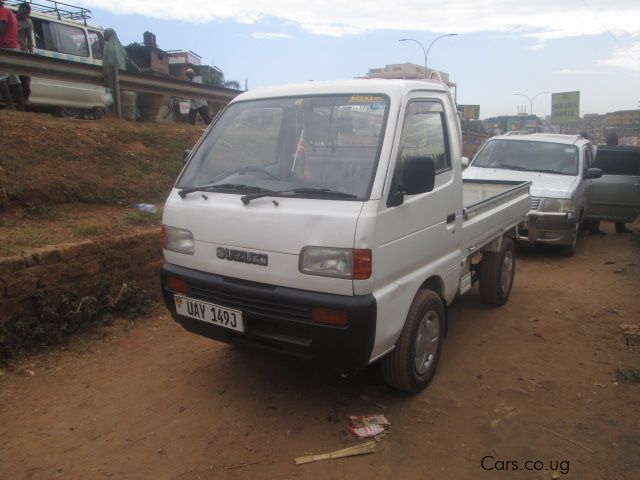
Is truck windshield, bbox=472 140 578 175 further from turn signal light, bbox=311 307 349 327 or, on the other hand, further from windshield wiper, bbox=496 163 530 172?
turn signal light, bbox=311 307 349 327

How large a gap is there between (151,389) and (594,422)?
298 centimetres

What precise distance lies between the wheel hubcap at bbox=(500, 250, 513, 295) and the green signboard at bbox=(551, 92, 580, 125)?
3241 centimetres

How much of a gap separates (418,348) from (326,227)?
1.23m

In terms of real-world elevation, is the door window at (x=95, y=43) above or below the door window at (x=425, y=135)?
above

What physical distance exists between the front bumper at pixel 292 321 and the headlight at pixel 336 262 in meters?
0.13

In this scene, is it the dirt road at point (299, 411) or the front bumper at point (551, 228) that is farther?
the front bumper at point (551, 228)

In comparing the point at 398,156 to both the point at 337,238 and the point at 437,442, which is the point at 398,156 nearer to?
the point at 337,238

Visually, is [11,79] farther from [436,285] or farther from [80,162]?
[436,285]

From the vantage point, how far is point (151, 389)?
364 centimetres

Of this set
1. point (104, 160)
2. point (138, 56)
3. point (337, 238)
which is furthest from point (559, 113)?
point (337, 238)

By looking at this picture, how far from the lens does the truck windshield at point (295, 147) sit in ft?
10.3

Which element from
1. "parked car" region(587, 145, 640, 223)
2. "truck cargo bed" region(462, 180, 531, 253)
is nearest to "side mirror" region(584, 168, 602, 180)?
"parked car" region(587, 145, 640, 223)

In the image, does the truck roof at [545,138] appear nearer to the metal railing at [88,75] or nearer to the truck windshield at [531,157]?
the truck windshield at [531,157]

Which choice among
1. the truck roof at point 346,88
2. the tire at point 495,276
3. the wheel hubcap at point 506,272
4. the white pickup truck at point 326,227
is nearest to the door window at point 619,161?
the wheel hubcap at point 506,272
